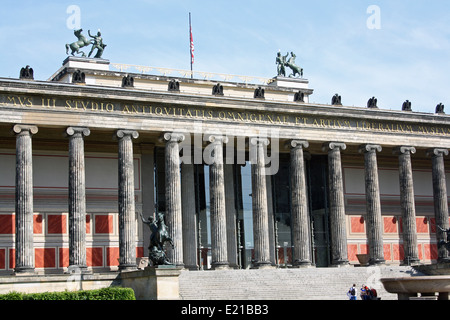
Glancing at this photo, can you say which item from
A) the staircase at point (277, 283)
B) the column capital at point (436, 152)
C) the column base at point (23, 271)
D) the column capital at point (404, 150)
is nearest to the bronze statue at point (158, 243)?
the staircase at point (277, 283)

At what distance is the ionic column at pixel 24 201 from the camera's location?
39.0 metres

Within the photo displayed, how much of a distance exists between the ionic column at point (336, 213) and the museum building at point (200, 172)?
0.25 ft

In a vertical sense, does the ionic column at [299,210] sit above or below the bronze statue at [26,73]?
below

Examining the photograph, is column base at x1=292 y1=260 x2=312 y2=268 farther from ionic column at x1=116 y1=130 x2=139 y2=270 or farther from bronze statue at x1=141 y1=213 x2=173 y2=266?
bronze statue at x1=141 y1=213 x2=173 y2=266

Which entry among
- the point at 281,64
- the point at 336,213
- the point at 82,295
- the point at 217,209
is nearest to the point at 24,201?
the point at 82,295

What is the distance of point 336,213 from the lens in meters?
47.4

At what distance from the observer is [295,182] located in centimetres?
4662

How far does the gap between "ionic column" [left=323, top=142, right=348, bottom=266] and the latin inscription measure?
75.8 inches

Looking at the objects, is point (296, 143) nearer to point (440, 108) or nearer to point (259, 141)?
point (259, 141)

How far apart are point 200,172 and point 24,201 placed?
1359 centimetres

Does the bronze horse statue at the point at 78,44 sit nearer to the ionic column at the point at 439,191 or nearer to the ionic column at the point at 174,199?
the ionic column at the point at 174,199

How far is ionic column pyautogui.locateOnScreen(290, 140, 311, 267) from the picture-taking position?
46.2 meters
